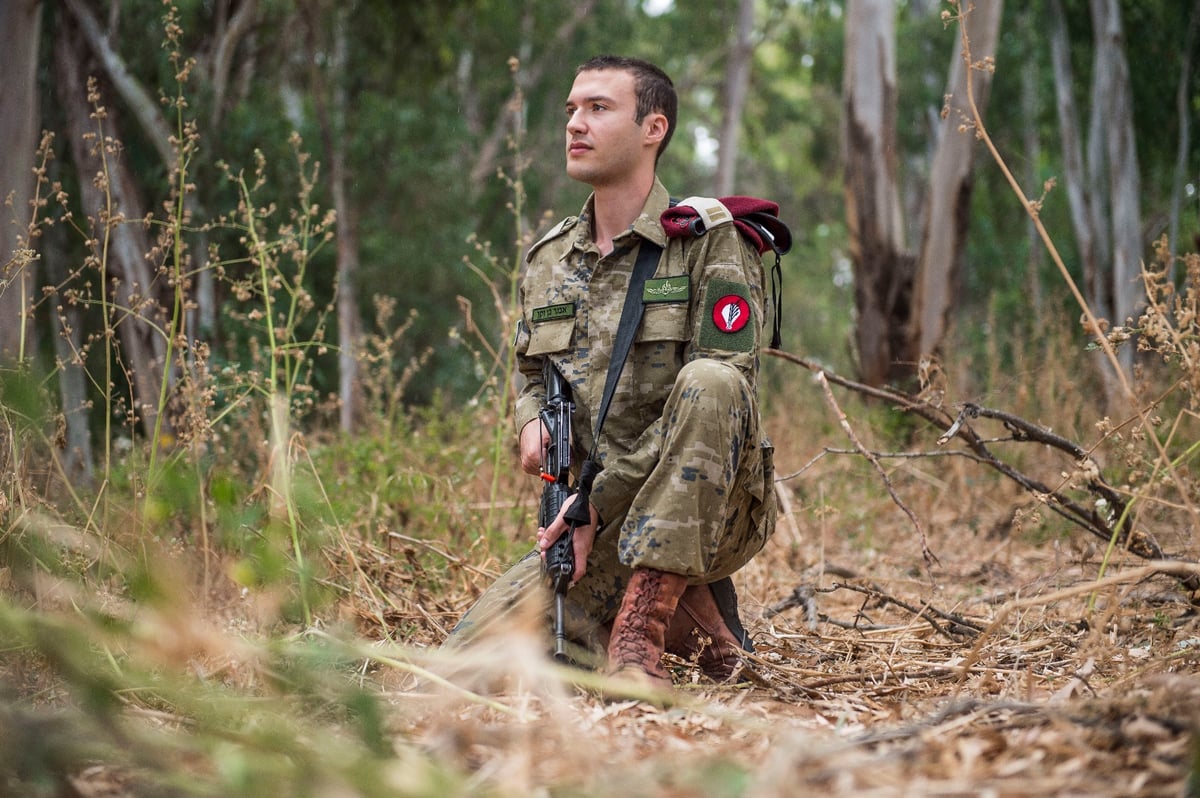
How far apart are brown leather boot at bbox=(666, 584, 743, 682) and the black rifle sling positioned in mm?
387

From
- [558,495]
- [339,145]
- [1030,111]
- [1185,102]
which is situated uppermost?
[1030,111]

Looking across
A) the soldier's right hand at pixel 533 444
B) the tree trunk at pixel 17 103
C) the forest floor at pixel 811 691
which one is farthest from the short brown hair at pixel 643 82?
the tree trunk at pixel 17 103

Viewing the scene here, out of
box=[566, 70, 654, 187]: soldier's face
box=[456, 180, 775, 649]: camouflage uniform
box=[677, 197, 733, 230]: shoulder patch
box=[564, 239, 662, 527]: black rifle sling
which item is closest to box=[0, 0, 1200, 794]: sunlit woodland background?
box=[456, 180, 775, 649]: camouflage uniform

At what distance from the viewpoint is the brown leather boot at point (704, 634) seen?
2.93 m

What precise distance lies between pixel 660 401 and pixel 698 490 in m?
0.43

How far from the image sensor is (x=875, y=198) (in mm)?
7938

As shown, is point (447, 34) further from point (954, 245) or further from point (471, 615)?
point (471, 615)

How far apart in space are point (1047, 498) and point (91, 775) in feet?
7.84

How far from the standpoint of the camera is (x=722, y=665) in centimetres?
293

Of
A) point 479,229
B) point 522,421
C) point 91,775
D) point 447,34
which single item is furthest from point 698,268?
point 479,229

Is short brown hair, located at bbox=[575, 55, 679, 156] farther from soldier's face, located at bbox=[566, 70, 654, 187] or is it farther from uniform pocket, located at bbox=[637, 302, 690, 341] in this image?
uniform pocket, located at bbox=[637, 302, 690, 341]

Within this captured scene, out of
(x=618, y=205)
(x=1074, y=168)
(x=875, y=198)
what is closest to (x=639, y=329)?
(x=618, y=205)

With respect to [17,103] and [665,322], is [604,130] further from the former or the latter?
[17,103]

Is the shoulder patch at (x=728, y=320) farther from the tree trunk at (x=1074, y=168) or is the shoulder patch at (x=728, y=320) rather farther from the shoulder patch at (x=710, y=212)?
the tree trunk at (x=1074, y=168)
